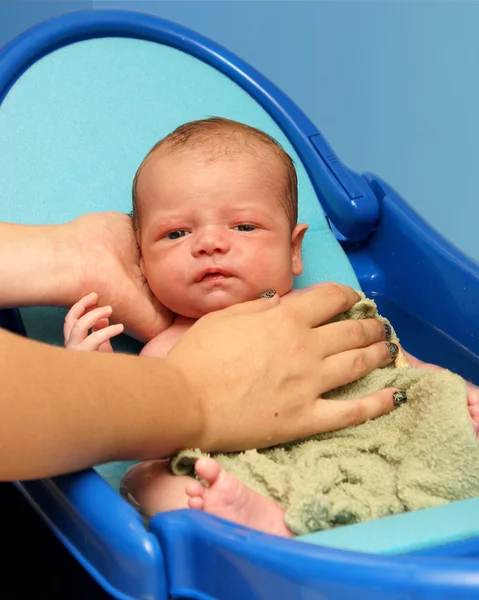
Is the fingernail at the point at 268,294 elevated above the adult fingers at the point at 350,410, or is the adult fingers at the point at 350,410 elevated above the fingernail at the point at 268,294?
the fingernail at the point at 268,294

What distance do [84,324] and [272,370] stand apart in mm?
215

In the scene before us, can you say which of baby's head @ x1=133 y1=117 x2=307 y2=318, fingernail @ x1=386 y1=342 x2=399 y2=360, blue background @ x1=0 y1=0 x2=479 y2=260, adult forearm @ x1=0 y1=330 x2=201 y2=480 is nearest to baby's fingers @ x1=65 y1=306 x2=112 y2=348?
baby's head @ x1=133 y1=117 x2=307 y2=318

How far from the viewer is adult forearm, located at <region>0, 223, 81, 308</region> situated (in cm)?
93

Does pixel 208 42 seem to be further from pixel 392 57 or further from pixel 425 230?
pixel 392 57

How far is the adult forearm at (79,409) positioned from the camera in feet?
1.94

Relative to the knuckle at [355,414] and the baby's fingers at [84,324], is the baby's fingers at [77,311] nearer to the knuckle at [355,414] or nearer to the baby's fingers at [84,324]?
the baby's fingers at [84,324]

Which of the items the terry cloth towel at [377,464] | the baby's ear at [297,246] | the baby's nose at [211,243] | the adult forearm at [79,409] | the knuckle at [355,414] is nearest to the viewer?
the adult forearm at [79,409]

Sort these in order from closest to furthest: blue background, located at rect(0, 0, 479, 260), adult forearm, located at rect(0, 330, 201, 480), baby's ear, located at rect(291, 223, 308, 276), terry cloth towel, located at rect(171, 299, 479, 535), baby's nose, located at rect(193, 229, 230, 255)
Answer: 1. adult forearm, located at rect(0, 330, 201, 480)
2. terry cloth towel, located at rect(171, 299, 479, 535)
3. baby's nose, located at rect(193, 229, 230, 255)
4. baby's ear, located at rect(291, 223, 308, 276)
5. blue background, located at rect(0, 0, 479, 260)

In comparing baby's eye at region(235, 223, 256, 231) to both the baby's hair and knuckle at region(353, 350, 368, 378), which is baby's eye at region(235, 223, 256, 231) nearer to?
the baby's hair

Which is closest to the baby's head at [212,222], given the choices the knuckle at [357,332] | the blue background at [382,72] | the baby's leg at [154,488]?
the knuckle at [357,332]

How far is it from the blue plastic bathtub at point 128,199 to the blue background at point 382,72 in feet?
3.02

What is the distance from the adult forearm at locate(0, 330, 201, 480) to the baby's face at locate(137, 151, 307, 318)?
0.86 feet

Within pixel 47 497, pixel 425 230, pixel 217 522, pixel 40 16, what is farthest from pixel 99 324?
pixel 40 16

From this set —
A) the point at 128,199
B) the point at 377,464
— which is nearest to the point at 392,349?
the point at 377,464
